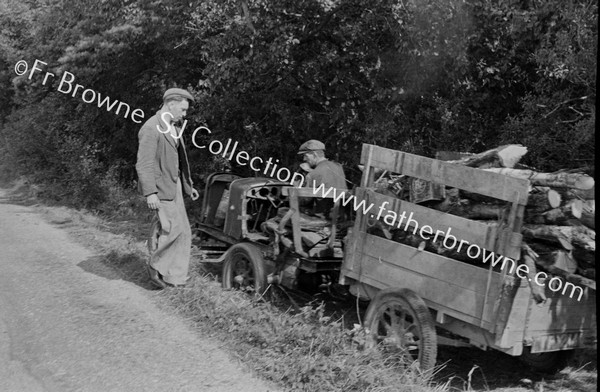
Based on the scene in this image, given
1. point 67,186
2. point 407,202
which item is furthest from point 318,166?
point 67,186

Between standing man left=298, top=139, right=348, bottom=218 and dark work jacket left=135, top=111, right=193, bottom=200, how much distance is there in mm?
1334

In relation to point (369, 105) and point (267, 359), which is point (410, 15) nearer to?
point (369, 105)

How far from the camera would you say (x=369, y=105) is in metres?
9.95

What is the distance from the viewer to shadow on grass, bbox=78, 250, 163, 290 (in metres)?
7.54

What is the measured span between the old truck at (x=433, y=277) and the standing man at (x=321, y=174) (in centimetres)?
25

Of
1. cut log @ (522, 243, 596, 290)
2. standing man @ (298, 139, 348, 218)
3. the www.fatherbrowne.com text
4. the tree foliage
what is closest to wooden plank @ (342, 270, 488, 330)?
the www.fatherbrowne.com text

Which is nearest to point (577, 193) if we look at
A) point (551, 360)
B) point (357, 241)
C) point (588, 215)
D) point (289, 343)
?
point (588, 215)

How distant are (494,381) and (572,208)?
164cm

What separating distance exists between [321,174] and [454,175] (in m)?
2.07

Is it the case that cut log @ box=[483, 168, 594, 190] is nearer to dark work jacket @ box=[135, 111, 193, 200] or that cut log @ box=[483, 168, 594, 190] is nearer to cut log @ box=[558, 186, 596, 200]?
cut log @ box=[558, 186, 596, 200]

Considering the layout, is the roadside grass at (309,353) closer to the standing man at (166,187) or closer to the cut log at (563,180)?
the standing man at (166,187)

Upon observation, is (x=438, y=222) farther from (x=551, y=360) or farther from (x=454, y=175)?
(x=551, y=360)

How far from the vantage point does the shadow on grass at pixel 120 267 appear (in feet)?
24.7

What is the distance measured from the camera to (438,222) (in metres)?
5.31
